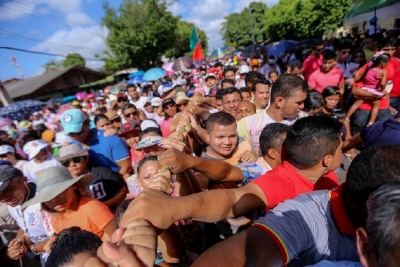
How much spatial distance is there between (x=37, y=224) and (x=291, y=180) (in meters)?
2.28

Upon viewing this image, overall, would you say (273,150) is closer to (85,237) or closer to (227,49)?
(85,237)

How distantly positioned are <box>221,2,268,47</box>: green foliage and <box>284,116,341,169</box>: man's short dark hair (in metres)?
56.4

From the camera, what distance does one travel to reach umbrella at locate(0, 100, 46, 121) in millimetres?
13745

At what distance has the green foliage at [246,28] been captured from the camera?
180 feet

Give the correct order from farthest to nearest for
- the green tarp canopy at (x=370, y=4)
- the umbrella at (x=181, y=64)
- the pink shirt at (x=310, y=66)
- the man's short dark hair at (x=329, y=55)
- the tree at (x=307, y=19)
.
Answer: the tree at (x=307, y=19) → the umbrella at (x=181, y=64) → the pink shirt at (x=310, y=66) → the man's short dark hair at (x=329, y=55) → the green tarp canopy at (x=370, y=4)

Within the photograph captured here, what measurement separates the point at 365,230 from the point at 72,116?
3.58 m

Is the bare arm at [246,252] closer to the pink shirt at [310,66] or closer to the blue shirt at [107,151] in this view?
the blue shirt at [107,151]

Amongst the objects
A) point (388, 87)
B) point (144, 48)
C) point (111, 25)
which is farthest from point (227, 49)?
point (388, 87)

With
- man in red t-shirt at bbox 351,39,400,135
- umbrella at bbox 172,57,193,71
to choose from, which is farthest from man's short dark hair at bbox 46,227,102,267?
umbrella at bbox 172,57,193,71

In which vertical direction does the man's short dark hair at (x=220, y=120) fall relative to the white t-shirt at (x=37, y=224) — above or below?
above

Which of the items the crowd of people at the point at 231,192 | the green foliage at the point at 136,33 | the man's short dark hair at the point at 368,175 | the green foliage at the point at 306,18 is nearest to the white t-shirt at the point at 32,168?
the crowd of people at the point at 231,192

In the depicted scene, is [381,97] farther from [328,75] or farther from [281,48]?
[281,48]

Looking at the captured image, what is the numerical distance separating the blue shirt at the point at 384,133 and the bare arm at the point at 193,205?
1381 mm

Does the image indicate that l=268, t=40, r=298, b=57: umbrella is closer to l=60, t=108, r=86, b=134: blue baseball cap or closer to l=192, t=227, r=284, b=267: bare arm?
l=60, t=108, r=86, b=134: blue baseball cap
